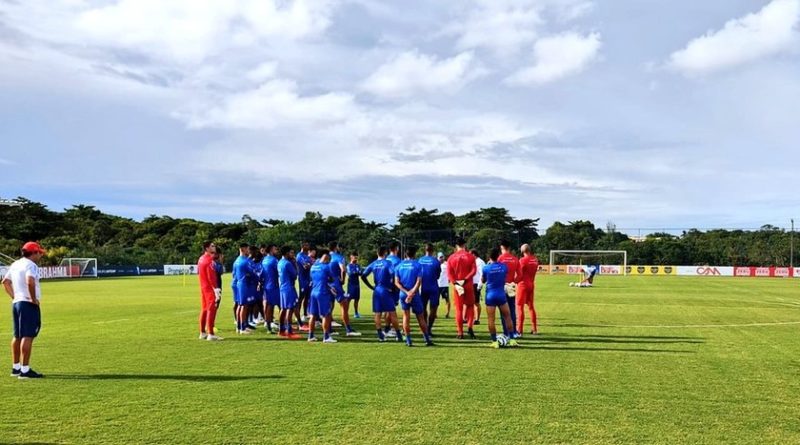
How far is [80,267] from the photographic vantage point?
56.0 meters

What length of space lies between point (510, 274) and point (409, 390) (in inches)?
223

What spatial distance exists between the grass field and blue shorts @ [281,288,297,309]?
736mm

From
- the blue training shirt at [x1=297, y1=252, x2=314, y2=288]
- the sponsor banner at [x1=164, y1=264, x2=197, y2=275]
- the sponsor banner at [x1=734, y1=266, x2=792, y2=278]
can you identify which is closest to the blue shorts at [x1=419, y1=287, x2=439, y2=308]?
the blue training shirt at [x1=297, y1=252, x2=314, y2=288]

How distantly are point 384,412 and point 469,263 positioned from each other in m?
6.28

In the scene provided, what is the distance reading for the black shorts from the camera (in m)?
8.49

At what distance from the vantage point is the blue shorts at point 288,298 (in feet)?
42.7

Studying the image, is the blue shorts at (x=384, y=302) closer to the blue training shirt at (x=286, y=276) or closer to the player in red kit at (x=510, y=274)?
the blue training shirt at (x=286, y=276)

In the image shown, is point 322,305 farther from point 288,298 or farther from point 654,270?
point 654,270

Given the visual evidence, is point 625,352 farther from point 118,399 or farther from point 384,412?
point 118,399

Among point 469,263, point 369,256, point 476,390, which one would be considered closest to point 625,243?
point 369,256

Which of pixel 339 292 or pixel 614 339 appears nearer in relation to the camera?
pixel 339 292

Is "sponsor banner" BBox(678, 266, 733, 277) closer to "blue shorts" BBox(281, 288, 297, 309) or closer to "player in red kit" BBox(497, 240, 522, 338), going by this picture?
"player in red kit" BBox(497, 240, 522, 338)

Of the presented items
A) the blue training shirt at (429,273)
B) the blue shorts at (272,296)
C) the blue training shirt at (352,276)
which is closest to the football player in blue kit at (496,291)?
the blue training shirt at (429,273)

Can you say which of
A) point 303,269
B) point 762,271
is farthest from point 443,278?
point 762,271
